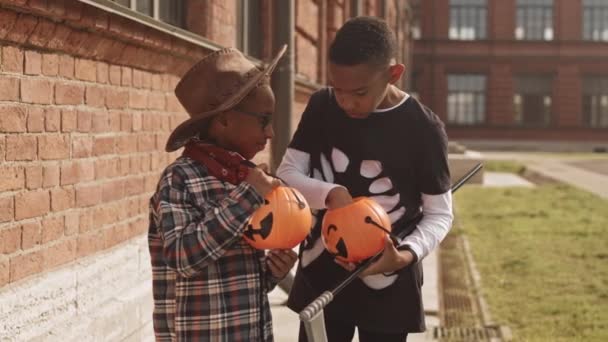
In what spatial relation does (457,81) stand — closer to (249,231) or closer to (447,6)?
(447,6)

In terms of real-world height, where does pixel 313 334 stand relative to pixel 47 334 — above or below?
above

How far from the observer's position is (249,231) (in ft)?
Result: 7.33

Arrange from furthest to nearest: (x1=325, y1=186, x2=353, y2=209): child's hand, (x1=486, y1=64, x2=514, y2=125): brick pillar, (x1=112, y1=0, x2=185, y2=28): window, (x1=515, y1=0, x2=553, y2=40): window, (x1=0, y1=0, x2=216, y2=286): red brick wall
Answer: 1. (x1=515, y1=0, x2=553, y2=40): window
2. (x1=486, y1=64, x2=514, y2=125): brick pillar
3. (x1=112, y1=0, x2=185, y2=28): window
4. (x1=0, y1=0, x2=216, y2=286): red brick wall
5. (x1=325, y1=186, x2=353, y2=209): child's hand

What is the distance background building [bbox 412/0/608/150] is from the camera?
39.5 meters

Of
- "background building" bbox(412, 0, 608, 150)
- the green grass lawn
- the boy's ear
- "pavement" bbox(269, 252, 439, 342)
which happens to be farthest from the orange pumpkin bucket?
"background building" bbox(412, 0, 608, 150)

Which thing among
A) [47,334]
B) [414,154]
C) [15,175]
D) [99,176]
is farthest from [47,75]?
[414,154]

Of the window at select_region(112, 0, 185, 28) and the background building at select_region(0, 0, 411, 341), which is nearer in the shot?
the background building at select_region(0, 0, 411, 341)

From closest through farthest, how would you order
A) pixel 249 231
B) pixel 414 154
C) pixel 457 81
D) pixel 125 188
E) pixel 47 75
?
pixel 249 231 < pixel 414 154 < pixel 47 75 < pixel 125 188 < pixel 457 81

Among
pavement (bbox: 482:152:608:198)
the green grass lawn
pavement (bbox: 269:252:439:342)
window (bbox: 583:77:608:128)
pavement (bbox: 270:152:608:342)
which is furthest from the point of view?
window (bbox: 583:77:608:128)

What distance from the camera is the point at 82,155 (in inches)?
136

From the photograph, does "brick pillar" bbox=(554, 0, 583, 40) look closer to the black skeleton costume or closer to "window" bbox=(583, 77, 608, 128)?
"window" bbox=(583, 77, 608, 128)

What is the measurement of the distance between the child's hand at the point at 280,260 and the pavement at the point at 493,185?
271 centimetres

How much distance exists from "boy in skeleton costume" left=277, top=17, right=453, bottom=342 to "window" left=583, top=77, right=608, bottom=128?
1546 inches

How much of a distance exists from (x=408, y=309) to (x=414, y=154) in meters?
0.47
